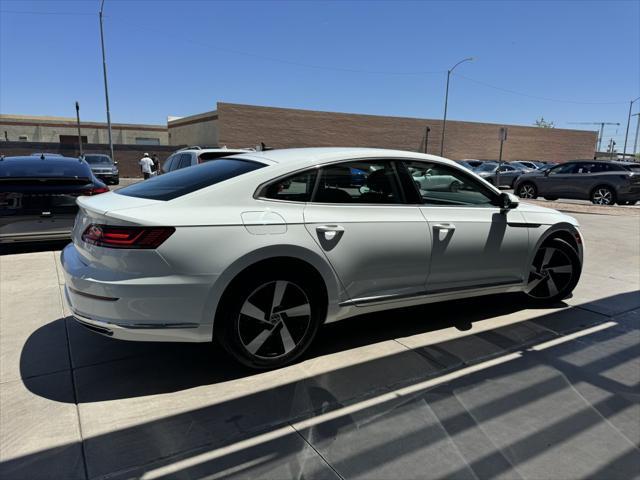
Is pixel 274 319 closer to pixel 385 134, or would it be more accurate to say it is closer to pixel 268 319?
pixel 268 319

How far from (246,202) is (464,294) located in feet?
7.37

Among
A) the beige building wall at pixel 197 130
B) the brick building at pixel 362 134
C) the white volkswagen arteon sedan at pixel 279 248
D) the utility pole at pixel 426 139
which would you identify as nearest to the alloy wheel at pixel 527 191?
the white volkswagen arteon sedan at pixel 279 248

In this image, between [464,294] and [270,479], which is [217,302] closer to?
[270,479]

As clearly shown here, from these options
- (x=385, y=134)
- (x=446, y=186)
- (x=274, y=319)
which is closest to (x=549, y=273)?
(x=446, y=186)

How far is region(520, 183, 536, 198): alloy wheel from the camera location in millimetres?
19025

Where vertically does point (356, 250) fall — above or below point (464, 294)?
above

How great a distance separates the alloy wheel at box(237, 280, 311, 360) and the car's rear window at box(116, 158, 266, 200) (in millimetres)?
872

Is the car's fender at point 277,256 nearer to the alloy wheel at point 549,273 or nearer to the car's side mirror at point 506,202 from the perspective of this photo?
the car's side mirror at point 506,202

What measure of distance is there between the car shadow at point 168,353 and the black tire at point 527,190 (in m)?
15.8

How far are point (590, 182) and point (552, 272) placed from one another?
Answer: 14.7 metres

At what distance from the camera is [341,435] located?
270 cm

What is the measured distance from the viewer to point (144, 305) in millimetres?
2947

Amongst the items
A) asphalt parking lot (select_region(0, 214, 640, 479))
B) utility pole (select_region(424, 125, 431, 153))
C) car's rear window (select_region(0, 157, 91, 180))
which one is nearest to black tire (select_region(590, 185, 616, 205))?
asphalt parking lot (select_region(0, 214, 640, 479))

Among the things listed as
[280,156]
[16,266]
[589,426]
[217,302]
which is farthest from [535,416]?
[16,266]
